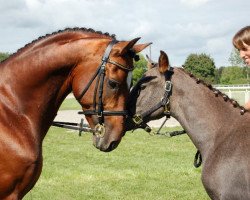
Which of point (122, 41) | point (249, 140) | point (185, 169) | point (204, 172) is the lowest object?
point (185, 169)

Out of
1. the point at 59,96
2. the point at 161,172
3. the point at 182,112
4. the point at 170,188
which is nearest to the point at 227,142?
the point at 182,112

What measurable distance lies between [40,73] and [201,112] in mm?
1843

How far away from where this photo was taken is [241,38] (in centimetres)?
499

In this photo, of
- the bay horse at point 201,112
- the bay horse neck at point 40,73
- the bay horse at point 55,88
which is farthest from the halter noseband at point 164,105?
the bay horse neck at point 40,73

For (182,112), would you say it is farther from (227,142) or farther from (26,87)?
(26,87)

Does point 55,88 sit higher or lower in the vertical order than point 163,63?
lower

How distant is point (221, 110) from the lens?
5.04 meters

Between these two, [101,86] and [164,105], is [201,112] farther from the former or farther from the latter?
[101,86]

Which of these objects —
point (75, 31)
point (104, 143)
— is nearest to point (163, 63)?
point (75, 31)

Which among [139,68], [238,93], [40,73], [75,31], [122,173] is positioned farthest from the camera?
[238,93]

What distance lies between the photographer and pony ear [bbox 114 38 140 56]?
4406 millimetres

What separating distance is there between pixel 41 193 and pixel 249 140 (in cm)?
558

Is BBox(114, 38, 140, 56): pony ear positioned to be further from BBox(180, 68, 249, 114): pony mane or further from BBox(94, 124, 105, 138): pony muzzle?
BBox(180, 68, 249, 114): pony mane

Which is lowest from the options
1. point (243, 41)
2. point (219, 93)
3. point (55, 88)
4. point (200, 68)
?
point (200, 68)
